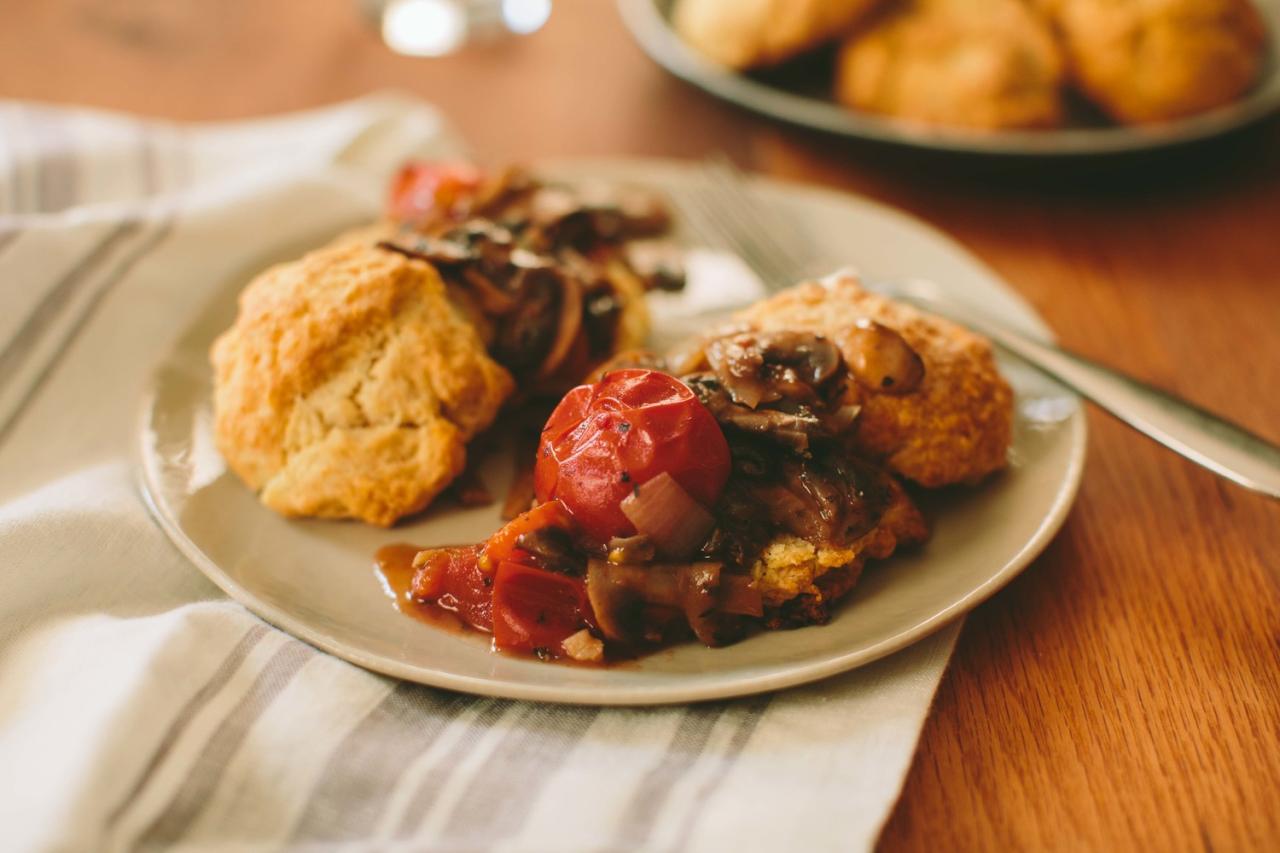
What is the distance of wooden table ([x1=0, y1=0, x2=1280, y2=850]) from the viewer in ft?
6.64

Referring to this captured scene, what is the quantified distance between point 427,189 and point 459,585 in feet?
5.44

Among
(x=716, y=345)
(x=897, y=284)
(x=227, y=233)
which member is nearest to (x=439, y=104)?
(x=227, y=233)

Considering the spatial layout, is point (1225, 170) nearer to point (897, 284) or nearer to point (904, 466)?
point (897, 284)

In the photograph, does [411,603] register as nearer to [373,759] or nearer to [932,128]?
[373,759]

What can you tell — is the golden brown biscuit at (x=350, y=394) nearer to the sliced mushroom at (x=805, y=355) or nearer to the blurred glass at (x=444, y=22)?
the sliced mushroom at (x=805, y=355)

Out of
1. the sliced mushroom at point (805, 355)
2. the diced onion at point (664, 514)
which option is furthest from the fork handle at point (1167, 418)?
the diced onion at point (664, 514)

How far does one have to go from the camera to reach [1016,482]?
2555mm

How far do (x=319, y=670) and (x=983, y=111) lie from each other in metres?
3.04

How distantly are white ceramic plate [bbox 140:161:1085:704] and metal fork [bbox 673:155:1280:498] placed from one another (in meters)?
0.09

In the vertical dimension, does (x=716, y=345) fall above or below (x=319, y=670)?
above

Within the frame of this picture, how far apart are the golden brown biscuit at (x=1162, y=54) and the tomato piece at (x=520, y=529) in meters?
3.04

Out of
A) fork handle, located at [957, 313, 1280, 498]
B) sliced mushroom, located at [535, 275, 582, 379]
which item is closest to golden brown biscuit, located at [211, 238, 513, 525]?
A: sliced mushroom, located at [535, 275, 582, 379]

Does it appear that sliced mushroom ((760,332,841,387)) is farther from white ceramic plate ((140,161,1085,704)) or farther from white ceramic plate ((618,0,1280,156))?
Result: white ceramic plate ((618,0,1280,156))

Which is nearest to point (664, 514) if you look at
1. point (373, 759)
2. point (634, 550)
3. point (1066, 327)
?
point (634, 550)
